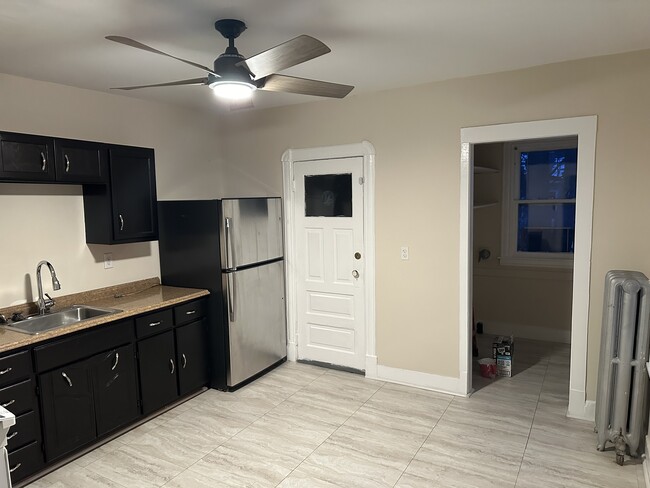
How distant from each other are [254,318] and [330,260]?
2.90ft

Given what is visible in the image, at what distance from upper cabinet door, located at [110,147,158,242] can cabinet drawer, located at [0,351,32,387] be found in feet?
3.71

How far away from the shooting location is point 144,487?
2643 mm

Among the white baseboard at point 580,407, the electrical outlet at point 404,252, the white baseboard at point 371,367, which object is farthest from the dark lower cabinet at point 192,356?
the white baseboard at point 580,407

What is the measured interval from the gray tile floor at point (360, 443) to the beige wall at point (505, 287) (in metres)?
1.17

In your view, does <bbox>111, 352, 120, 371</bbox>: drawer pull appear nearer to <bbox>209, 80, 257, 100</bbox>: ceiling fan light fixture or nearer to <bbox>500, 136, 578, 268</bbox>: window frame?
<bbox>209, 80, 257, 100</bbox>: ceiling fan light fixture

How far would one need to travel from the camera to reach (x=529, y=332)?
5.18 meters

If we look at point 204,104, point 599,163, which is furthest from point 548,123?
point 204,104

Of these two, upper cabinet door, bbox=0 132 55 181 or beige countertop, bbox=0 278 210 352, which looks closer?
beige countertop, bbox=0 278 210 352

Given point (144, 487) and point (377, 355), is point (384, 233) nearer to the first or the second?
point (377, 355)

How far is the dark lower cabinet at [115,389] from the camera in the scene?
119 inches

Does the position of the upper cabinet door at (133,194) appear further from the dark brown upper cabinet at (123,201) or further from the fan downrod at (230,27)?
the fan downrod at (230,27)

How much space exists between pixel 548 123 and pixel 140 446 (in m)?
3.61

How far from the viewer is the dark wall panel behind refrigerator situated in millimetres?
3799

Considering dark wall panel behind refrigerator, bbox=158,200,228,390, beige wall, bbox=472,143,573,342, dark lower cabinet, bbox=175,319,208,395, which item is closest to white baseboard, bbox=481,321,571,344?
beige wall, bbox=472,143,573,342
